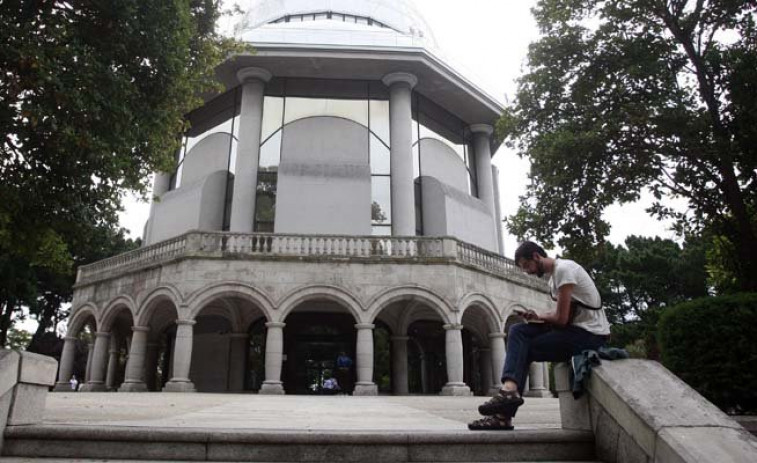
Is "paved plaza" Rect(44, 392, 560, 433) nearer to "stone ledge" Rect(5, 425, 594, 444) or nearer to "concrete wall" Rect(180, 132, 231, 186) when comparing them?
"stone ledge" Rect(5, 425, 594, 444)

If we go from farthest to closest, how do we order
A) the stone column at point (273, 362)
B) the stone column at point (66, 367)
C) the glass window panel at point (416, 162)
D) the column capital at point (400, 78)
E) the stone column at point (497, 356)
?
1. the glass window panel at point (416, 162)
2. the column capital at point (400, 78)
3. the stone column at point (66, 367)
4. the stone column at point (497, 356)
5. the stone column at point (273, 362)

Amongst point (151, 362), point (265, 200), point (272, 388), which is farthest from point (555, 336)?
point (151, 362)

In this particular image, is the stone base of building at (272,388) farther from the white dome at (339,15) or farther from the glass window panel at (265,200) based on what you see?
the white dome at (339,15)

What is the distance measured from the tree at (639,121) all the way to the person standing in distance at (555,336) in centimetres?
729

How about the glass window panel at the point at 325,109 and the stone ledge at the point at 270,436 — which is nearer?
the stone ledge at the point at 270,436

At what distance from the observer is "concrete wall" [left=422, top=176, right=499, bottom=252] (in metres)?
23.1

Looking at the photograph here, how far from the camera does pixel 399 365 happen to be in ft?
62.7

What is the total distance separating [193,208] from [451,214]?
1176cm

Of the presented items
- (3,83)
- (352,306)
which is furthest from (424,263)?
(3,83)

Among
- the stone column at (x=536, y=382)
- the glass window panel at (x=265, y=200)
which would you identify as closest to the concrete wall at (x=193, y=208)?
the glass window panel at (x=265, y=200)

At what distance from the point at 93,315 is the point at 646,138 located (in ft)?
66.3

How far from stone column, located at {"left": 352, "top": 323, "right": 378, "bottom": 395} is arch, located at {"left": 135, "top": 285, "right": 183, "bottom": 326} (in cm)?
620

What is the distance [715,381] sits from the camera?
7.28 meters

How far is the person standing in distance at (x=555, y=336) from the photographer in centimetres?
416
